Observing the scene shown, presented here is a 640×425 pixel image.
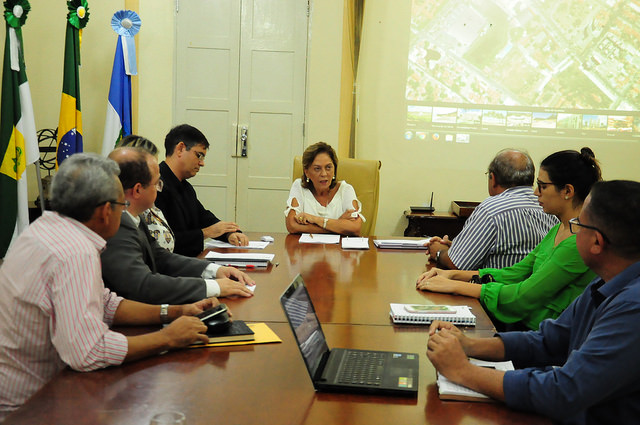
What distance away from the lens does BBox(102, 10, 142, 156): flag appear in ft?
17.7

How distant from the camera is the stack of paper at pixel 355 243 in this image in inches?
143

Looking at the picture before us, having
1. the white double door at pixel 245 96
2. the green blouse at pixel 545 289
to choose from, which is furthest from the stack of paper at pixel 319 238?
the white double door at pixel 245 96

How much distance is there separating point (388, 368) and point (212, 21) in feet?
16.0

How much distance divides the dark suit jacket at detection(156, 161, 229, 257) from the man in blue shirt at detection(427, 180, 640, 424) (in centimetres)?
208

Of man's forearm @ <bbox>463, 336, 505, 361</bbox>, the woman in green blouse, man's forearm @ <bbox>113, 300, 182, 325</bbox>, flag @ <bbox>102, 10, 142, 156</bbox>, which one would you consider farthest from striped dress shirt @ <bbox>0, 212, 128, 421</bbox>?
flag @ <bbox>102, 10, 142, 156</bbox>

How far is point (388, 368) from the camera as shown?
164 centimetres

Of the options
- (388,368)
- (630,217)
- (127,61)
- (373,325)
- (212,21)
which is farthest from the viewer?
(212,21)

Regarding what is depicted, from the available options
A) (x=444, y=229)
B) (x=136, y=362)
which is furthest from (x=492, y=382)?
(x=444, y=229)

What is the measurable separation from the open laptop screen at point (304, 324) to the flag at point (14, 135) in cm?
400

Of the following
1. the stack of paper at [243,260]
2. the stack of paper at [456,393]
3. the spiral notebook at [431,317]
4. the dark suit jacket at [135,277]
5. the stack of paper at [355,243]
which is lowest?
the stack of paper at [355,243]

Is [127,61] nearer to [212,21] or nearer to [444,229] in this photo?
[212,21]

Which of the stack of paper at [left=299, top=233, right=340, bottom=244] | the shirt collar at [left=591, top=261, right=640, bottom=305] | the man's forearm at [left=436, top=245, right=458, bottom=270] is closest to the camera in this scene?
the shirt collar at [left=591, top=261, right=640, bottom=305]

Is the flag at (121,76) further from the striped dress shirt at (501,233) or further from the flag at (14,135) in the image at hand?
the striped dress shirt at (501,233)

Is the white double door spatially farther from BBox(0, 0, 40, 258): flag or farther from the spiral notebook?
the spiral notebook
